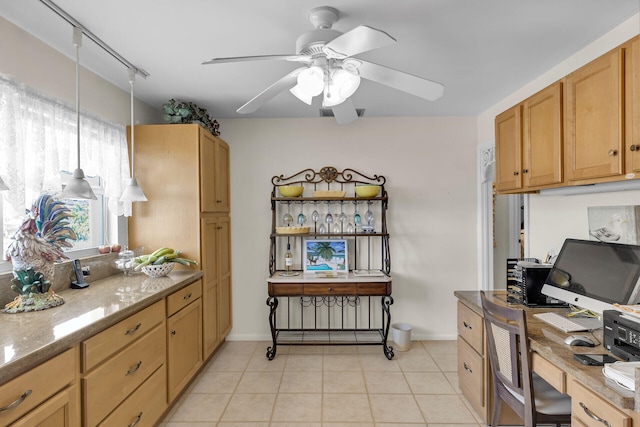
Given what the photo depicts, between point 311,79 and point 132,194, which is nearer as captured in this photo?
point 311,79

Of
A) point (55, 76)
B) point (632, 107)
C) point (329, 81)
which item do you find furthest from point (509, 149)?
point (55, 76)

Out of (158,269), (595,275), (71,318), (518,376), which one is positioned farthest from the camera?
(158,269)

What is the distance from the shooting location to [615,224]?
1.92m

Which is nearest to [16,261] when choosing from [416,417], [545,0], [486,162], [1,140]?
[1,140]

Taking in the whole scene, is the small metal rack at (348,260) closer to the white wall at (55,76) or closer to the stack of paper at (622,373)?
the white wall at (55,76)

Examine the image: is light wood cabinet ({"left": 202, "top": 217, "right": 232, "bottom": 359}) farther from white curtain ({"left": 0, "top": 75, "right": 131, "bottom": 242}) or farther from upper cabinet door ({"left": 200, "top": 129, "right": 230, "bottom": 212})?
white curtain ({"left": 0, "top": 75, "right": 131, "bottom": 242})

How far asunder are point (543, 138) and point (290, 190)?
2.17 m

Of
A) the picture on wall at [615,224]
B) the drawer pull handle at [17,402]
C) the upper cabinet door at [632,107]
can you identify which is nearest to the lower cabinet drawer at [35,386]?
the drawer pull handle at [17,402]

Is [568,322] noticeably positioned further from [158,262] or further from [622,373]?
[158,262]

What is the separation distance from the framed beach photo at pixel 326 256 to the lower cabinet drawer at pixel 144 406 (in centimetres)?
172

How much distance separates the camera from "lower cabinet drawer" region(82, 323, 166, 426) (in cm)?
152

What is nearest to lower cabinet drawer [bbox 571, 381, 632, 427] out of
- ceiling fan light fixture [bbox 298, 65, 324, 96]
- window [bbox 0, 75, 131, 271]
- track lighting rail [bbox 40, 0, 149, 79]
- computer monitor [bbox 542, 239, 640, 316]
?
computer monitor [bbox 542, 239, 640, 316]

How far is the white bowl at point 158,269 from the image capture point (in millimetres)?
2486

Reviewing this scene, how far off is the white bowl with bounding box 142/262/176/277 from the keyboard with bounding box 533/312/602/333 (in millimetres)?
2453
